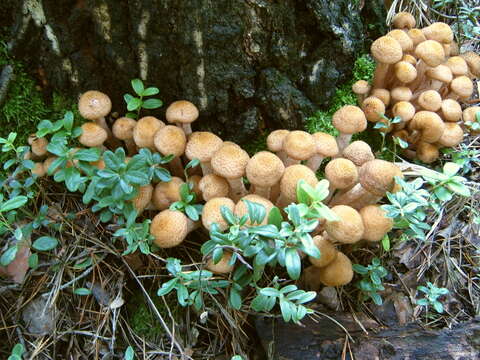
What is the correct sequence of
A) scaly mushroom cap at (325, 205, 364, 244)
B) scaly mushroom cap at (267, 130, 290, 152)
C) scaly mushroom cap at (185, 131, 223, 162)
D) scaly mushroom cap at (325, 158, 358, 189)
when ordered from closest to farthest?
scaly mushroom cap at (325, 205, 364, 244) < scaly mushroom cap at (325, 158, 358, 189) < scaly mushroom cap at (185, 131, 223, 162) < scaly mushroom cap at (267, 130, 290, 152)

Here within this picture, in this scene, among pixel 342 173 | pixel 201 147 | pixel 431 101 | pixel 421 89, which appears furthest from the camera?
pixel 421 89

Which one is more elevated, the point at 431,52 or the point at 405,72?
the point at 431,52

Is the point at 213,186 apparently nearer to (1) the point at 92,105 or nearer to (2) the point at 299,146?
(2) the point at 299,146

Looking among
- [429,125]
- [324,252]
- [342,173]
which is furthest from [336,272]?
[429,125]

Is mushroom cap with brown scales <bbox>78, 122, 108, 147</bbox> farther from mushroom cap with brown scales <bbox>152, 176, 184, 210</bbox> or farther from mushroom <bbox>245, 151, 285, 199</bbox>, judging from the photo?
mushroom <bbox>245, 151, 285, 199</bbox>

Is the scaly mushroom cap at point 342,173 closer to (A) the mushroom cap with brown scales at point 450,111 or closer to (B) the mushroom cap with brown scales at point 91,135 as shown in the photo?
(A) the mushroom cap with brown scales at point 450,111

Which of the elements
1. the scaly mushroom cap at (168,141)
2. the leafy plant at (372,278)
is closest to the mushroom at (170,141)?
the scaly mushroom cap at (168,141)

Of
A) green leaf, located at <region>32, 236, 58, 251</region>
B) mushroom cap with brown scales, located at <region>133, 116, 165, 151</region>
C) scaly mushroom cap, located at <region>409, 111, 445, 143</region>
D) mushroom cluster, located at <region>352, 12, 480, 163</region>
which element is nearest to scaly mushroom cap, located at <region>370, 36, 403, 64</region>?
mushroom cluster, located at <region>352, 12, 480, 163</region>
